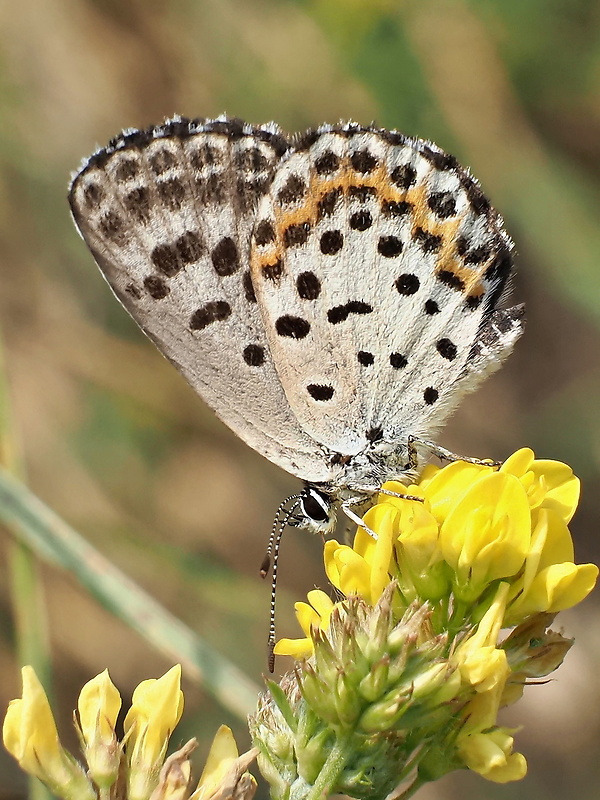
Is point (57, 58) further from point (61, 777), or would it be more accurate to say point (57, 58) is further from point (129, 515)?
point (61, 777)

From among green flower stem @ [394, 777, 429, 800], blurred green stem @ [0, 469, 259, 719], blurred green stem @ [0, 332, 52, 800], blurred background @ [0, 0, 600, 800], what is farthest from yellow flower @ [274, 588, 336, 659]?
blurred background @ [0, 0, 600, 800]

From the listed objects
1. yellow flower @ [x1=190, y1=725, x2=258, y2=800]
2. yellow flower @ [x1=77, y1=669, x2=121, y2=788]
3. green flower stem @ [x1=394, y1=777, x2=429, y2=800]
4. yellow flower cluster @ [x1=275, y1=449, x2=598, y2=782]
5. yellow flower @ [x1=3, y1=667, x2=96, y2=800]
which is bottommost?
yellow flower @ [x1=3, y1=667, x2=96, y2=800]

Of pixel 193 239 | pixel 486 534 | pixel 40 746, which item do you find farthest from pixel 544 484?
pixel 193 239

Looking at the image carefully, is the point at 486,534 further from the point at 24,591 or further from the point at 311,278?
the point at 24,591

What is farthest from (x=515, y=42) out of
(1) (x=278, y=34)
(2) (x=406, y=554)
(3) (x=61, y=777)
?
(3) (x=61, y=777)

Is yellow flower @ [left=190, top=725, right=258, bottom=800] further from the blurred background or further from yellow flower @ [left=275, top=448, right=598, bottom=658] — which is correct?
the blurred background

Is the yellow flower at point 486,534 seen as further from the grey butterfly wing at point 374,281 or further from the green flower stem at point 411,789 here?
the grey butterfly wing at point 374,281

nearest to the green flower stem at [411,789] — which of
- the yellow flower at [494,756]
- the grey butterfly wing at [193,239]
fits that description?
the yellow flower at [494,756]

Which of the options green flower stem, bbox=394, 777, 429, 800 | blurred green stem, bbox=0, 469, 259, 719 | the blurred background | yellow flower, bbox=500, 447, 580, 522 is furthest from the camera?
the blurred background
